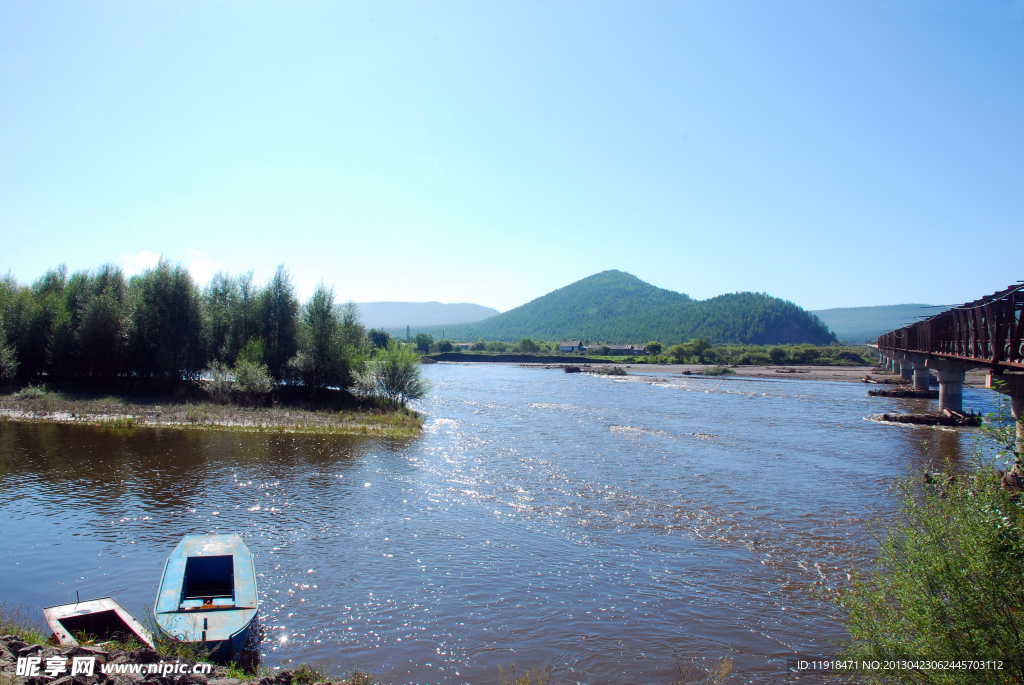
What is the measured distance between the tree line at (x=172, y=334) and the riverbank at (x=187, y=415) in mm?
4407

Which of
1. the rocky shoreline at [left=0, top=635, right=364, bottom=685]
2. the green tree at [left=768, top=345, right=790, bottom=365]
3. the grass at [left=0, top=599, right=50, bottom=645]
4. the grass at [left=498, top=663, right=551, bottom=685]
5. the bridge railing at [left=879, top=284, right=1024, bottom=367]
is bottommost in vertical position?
the grass at [left=498, top=663, right=551, bottom=685]

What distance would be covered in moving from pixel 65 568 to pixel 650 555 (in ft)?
52.2

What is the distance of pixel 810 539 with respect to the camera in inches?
728

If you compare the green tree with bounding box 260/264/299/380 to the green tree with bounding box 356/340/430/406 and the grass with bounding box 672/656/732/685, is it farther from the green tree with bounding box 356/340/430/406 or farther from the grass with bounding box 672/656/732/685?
the grass with bounding box 672/656/732/685

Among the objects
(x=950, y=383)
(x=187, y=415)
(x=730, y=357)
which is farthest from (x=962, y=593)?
(x=730, y=357)

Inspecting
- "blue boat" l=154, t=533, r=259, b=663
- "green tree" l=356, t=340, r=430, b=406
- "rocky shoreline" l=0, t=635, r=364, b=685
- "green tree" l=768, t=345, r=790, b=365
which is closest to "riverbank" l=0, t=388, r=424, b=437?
"green tree" l=356, t=340, r=430, b=406

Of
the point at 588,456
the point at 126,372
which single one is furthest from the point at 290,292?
the point at 588,456

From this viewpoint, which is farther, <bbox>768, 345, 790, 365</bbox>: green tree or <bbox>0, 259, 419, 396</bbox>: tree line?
<bbox>768, 345, 790, 365</bbox>: green tree

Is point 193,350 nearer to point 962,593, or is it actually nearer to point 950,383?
point 962,593

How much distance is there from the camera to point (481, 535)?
1852 cm

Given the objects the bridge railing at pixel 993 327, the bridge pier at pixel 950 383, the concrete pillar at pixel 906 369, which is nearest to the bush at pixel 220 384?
the bridge railing at pixel 993 327

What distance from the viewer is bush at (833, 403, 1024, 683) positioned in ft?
23.8

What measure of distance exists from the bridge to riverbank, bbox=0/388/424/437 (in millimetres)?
30278

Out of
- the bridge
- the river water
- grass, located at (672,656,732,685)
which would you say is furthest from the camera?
the bridge
